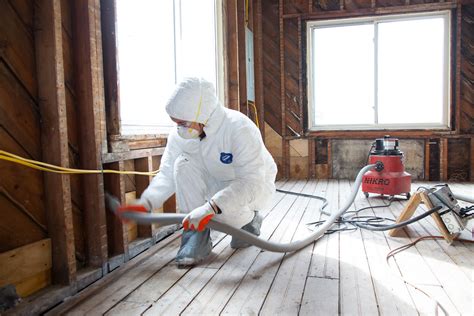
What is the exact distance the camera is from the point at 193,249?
1911 mm

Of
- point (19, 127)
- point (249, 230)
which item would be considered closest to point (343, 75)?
point (249, 230)

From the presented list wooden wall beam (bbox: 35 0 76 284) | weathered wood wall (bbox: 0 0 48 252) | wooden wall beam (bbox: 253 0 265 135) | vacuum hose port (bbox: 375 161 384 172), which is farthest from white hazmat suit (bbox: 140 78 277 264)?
wooden wall beam (bbox: 253 0 265 135)

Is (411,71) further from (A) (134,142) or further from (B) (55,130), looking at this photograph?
(B) (55,130)

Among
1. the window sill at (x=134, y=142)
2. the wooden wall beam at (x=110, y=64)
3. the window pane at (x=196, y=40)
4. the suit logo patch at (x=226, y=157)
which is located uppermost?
the window pane at (x=196, y=40)

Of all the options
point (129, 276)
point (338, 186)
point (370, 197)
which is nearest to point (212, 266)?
point (129, 276)

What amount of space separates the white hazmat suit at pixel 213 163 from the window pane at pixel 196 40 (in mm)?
983

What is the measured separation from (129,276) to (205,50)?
2.54 meters

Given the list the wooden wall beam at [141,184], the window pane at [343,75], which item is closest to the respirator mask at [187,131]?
the wooden wall beam at [141,184]

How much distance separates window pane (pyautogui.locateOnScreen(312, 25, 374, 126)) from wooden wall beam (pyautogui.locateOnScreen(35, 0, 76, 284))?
4.06 m

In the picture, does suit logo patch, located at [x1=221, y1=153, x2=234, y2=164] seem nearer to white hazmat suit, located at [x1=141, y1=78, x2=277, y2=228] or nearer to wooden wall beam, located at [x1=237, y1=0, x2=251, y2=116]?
white hazmat suit, located at [x1=141, y1=78, x2=277, y2=228]

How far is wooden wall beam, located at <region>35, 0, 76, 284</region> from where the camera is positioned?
151cm

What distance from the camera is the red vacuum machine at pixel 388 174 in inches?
132

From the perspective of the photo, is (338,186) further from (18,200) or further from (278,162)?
(18,200)

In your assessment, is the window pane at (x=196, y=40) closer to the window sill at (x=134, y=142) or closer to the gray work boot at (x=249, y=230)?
the window sill at (x=134, y=142)
